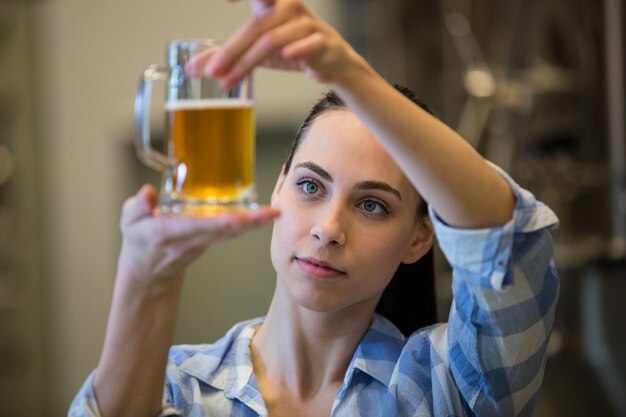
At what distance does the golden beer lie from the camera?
1051mm

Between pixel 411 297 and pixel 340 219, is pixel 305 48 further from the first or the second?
pixel 411 297

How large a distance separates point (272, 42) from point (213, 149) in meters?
0.15

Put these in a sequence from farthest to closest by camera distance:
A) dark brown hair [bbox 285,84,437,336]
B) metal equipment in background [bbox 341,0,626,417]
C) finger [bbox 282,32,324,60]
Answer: metal equipment in background [bbox 341,0,626,417] → dark brown hair [bbox 285,84,437,336] → finger [bbox 282,32,324,60]

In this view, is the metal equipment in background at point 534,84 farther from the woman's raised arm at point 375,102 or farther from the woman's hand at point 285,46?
the woman's hand at point 285,46

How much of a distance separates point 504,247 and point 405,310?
536mm

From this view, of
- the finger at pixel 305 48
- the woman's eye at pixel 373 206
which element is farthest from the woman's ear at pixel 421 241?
the finger at pixel 305 48

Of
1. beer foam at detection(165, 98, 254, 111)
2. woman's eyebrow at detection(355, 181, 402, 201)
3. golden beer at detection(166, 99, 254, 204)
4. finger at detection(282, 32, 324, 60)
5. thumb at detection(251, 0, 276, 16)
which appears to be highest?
thumb at detection(251, 0, 276, 16)

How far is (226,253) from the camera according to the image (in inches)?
171

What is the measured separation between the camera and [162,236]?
1.06m

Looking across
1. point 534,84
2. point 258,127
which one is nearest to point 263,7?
point 534,84

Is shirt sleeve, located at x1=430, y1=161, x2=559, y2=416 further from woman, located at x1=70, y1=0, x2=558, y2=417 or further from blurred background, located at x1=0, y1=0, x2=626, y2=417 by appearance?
blurred background, located at x1=0, y1=0, x2=626, y2=417

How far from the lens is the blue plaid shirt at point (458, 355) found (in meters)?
1.17

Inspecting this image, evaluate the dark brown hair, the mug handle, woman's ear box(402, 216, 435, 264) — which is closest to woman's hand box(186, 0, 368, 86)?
the mug handle

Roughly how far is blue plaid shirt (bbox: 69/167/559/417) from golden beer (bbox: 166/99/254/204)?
0.26 m
